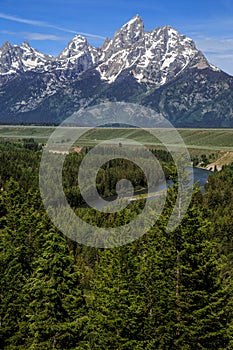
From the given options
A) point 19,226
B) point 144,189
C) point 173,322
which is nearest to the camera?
Answer: point 173,322

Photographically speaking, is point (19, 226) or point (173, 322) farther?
point (19, 226)

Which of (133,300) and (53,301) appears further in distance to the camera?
(133,300)

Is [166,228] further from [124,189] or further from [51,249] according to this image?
[124,189]

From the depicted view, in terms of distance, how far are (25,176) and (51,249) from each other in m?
139

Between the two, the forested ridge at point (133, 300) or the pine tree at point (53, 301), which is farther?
the forested ridge at point (133, 300)

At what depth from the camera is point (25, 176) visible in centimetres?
16400

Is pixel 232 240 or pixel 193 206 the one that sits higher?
pixel 193 206

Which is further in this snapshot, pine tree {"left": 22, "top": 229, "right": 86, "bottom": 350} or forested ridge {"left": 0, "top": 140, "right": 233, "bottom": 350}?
forested ridge {"left": 0, "top": 140, "right": 233, "bottom": 350}

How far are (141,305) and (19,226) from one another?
77.5 feet

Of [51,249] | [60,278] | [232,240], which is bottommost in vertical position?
[232,240]

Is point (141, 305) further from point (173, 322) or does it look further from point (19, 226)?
point (19, 226)

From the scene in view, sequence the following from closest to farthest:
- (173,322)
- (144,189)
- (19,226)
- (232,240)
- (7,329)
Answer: (173,322) < (7,329) < (19,226) < (232,240) < (144,189)

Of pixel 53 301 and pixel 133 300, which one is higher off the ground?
pixel 53 301

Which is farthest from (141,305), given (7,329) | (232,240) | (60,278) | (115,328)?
(232,240)
